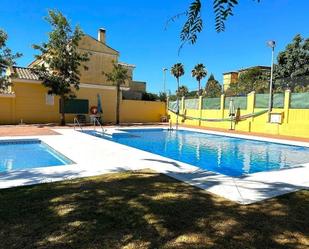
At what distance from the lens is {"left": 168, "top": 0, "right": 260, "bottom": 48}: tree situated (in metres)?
1.58

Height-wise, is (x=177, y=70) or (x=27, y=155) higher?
(x=177, y=70)

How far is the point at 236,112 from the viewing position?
19.4m

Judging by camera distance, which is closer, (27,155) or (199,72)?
(27,155)

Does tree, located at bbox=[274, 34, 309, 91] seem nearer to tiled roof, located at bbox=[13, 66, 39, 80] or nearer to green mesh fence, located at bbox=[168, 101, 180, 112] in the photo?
green mesh fence, located at bbox=[168, 101, 180, 112]

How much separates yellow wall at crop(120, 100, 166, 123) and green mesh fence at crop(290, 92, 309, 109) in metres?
13.3

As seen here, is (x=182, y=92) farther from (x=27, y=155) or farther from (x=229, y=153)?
(x=27, y=155)

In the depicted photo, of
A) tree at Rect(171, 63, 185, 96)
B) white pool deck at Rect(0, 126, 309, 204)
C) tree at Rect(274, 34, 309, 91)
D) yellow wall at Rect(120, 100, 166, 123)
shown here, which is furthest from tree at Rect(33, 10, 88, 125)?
tree at Rect(171, 63, 185, 96)

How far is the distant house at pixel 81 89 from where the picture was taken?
19.2 meters

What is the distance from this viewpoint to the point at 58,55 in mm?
18344

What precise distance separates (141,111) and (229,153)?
583 inches

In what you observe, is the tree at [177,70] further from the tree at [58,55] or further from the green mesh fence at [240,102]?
the tree at [58,55]

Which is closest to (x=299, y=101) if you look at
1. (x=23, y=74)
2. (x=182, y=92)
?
(x=182, y=92)

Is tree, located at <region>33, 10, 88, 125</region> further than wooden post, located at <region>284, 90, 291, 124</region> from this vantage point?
Yes

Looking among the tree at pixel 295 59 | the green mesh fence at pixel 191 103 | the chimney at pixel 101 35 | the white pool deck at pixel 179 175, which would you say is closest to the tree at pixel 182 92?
the green mesh fence at pixel 191 103
